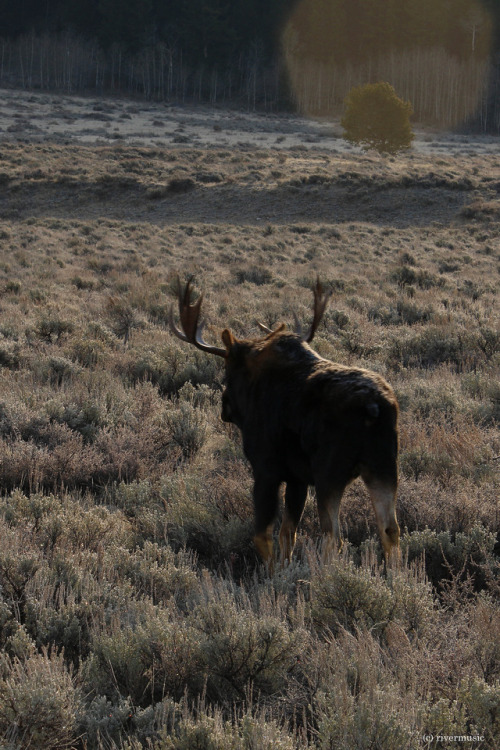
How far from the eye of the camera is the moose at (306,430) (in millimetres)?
2936

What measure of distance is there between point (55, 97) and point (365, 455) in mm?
78028

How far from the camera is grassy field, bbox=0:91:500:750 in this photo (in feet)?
7.29

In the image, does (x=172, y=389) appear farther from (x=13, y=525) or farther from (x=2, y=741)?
(x=2, y=741)

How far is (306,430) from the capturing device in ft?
10.2

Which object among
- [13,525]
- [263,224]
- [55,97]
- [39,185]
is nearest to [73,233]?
[263,224]

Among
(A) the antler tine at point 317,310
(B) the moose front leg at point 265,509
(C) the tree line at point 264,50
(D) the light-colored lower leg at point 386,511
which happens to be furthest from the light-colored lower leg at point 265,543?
(C) the tree line at point 264,50

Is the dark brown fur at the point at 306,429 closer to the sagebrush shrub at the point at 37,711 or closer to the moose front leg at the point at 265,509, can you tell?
the moose front leg at the point at 265,509

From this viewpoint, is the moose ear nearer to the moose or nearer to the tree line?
the moose

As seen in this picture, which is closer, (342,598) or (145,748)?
(145,748)

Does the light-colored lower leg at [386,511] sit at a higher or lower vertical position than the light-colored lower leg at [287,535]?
higher

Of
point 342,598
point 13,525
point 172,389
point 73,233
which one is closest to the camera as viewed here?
point 342,598

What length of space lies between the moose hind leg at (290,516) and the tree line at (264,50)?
86850mm

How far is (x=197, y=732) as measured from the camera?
81.1 inches

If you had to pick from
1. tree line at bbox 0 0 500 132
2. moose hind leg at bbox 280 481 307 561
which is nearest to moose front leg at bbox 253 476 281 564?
moose hind leg at bbox 280 481 307 561
